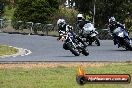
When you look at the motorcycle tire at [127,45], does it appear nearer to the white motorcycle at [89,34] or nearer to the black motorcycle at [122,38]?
the black motorcycle at [122,38]

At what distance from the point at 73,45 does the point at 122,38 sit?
158 inches

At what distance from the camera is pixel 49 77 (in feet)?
39.5

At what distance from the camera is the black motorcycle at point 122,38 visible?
80.9 feet

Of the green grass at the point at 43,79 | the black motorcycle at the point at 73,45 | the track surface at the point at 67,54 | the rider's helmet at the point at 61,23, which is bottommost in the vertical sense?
the track surface at the point at 67,54

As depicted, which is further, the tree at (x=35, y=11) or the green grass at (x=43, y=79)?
the tree at (x=35, y=11)

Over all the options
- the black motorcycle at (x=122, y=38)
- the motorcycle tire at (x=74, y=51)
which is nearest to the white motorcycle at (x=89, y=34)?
the black motorcycle at (x=122, y=38)

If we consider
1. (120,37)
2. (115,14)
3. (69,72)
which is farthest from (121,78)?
(115,14)

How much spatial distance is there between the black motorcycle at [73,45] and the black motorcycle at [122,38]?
11.6 feet

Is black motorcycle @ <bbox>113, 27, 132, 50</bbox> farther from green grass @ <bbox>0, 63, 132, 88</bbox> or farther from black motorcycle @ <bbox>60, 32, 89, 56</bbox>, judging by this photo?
green grass @ <bbox>0, 63, 132, 88</bbox>

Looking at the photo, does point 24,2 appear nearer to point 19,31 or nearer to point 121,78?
point 19,31

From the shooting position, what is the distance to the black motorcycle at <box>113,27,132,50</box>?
2466cm

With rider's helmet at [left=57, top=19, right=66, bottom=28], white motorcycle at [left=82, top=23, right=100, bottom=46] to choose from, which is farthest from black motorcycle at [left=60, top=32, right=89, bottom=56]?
white motorcycle at [left=82, top=23, right=100, bottom=46]

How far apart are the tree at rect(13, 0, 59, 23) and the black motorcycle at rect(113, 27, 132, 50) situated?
24693mm

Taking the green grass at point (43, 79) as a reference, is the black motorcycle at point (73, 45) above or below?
below
